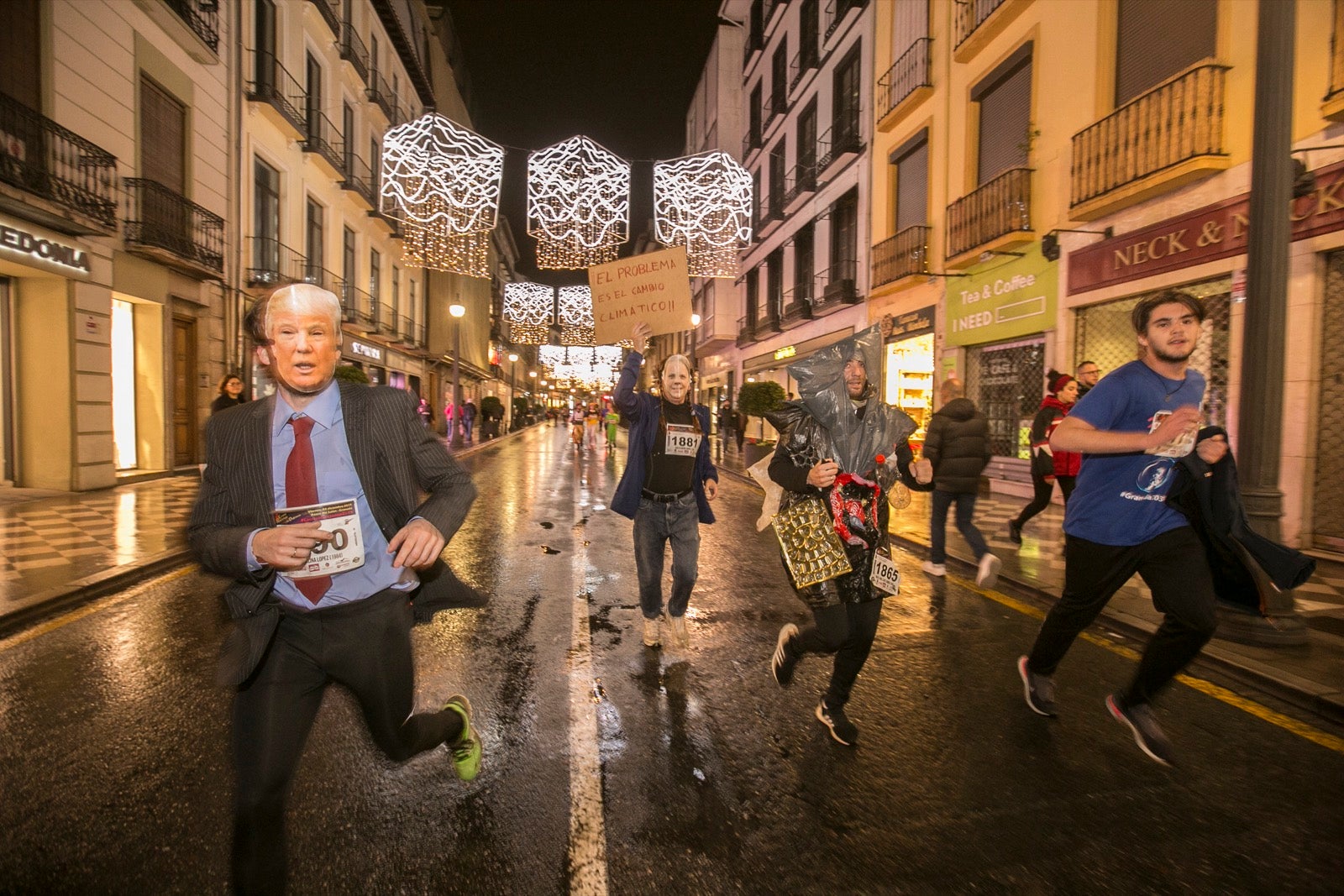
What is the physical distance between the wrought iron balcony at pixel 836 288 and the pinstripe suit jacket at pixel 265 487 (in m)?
17.7

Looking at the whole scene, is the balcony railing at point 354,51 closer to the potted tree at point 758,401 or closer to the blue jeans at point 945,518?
the potted tree at point 758,401

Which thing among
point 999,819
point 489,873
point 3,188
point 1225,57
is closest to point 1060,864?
point 999,819

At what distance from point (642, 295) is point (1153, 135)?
27.9 ft

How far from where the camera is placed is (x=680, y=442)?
4.32 m

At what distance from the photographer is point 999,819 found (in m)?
2.57

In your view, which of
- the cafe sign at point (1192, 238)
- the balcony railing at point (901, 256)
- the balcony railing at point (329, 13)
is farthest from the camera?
the balcony railing at point (329, 13)

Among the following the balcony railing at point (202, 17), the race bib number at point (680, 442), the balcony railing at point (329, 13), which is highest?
the balcony railing at point (329, 13)

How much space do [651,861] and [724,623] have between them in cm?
272

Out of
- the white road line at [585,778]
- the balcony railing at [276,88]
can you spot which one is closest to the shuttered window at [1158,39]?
the white road line at [585,778]

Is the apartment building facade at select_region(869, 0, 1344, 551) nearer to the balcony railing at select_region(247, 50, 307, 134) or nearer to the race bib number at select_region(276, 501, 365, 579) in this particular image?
the race bib number at select_region(276, 501, 365, 579)

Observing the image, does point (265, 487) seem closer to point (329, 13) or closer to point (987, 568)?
point (987, 568)

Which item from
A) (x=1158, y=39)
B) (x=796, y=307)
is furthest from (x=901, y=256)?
(x=796, y=307)

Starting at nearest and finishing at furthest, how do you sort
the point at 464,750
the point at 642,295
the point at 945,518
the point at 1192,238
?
the point at 464,750 < the point at 642,295 < the point at 945,518 < the point at 1192,238

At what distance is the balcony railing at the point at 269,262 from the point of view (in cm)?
1652
